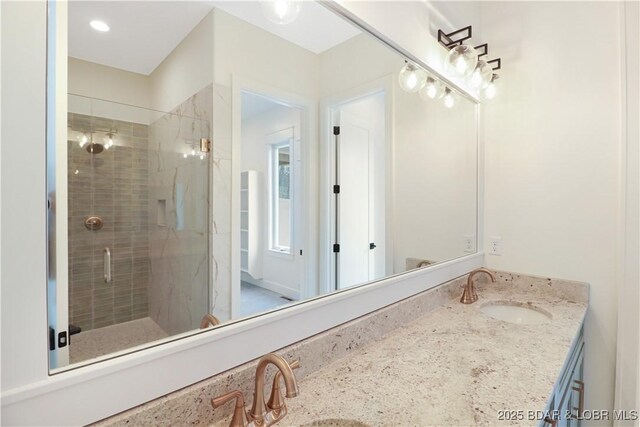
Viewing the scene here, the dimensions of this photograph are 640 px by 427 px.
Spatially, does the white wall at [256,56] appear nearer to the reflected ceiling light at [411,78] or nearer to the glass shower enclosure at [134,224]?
the glass shower enclosure at [134,224]

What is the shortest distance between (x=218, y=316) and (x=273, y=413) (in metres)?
0.29

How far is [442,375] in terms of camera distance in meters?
0.86

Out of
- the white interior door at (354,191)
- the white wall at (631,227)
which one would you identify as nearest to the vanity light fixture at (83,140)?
the white interior door at (354,191)

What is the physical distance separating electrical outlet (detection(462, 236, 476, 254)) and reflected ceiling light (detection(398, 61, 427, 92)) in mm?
969

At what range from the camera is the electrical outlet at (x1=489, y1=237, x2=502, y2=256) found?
6.06 feet

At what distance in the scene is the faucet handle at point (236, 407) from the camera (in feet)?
2.03

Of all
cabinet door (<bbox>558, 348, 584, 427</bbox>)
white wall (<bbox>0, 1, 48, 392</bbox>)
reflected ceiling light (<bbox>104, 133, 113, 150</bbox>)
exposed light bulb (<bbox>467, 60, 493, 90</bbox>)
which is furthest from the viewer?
exposed light bulb (<bbox>467, 60, 493, 90</bbox>)

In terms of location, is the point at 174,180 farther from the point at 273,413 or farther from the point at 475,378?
the point at 475,378

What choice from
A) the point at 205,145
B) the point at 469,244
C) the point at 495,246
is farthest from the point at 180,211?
the point at 495,246

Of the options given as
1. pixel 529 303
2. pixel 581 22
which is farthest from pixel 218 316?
pixel 581 22

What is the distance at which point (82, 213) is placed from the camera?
0.70 meters

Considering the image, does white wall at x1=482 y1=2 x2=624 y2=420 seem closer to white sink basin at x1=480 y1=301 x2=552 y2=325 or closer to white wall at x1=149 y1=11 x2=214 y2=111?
white sink basin at x1=480 y1=301 x2=552 y2=325

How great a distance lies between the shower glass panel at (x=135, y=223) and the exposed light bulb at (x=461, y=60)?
4.17 feet

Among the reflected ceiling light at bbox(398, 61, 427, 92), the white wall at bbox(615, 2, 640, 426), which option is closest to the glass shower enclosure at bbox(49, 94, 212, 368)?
the reflected ceiling light at bbox(398, 61, 427, 92)
